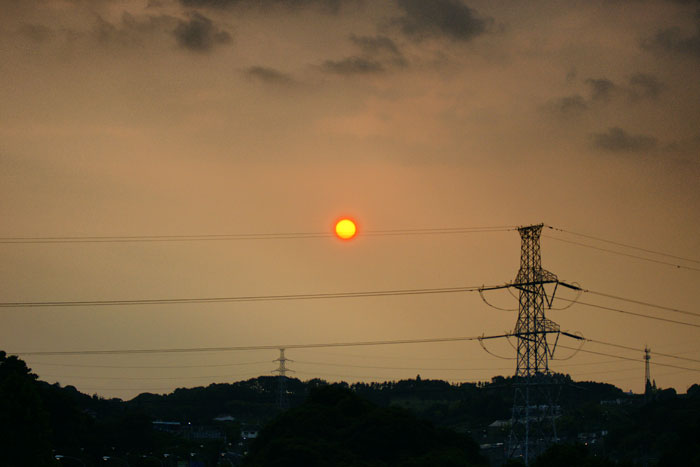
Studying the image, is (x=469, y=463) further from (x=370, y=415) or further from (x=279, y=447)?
(x=279, y=447)

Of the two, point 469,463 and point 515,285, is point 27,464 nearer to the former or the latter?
point 469,463

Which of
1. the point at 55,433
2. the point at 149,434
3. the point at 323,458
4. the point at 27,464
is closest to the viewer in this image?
the point at 27,464

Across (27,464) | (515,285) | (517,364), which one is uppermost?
(515,285)

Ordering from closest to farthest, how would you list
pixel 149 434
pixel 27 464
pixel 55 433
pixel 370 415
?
pixel 27 464 → pixel 370 415 → pixel 55 433 → pixel 149 434

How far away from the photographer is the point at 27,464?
99.7 metres

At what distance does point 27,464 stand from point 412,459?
39.4 meters

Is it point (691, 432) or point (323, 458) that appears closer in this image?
point (691, 432)

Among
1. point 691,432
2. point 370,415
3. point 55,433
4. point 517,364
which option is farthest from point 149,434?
point 691,432

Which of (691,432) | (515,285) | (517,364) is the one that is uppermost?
(515,285)

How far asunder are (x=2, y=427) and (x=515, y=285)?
55.7m

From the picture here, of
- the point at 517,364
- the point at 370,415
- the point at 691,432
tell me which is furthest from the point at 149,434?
the point at 691,432

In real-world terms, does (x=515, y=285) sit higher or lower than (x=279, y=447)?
higher

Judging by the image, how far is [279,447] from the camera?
110 metres

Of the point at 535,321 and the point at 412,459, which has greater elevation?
the point at 535,321
